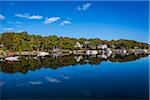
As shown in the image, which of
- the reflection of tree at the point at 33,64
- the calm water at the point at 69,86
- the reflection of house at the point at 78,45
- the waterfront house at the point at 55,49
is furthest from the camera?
the reflection of house at the point at 78,45

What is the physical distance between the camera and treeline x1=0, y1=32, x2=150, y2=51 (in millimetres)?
11953

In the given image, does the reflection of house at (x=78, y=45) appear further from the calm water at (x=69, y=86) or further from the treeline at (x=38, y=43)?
the calm water at (x=69, y=86)

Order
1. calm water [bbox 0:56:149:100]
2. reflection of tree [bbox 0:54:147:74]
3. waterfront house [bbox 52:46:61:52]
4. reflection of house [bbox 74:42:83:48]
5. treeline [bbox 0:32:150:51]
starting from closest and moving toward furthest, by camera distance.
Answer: calm water [bbox 0:56:149:100] → reflection of tree [bbox 0:54:147:74] → treeline [bbox 0:32:150:51] → waterfront house [bbox 52:46:61:52] → reflection of house [bbox 74:42:83:48]

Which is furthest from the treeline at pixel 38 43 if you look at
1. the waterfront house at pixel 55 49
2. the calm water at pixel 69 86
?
the calm water at pixel 69 86

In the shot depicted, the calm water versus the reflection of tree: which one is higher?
the reflection of tree

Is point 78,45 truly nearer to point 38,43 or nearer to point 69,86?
point 38,43

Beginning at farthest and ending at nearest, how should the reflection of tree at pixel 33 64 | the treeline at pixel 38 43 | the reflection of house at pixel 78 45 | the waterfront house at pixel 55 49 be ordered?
the reflection of house at pixel 78 45 < the waterfront house at pixel 55 49 < the treeline at pixel 38 43 < the reflection of tree at pixel 33 64

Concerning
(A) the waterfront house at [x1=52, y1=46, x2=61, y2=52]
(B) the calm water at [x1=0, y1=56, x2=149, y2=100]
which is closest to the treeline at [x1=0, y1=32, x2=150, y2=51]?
(A) the waterfront house at [x1=52, y1=46, x2=61, y2=52]

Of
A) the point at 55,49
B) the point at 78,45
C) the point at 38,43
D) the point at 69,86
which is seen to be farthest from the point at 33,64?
the point at 78,45

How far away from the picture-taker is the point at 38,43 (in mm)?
13625

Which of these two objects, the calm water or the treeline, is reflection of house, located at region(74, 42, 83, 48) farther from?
the calm water

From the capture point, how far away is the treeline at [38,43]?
39.2 ft

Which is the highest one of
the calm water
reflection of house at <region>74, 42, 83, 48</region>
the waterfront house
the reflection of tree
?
reflection of house at <region>74, 42, 83, 48</region>

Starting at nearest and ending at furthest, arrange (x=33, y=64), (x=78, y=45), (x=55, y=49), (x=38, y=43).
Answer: (x=33, y=64) < (x=38, y=43) < (x=55, y=49) < (x=78, y=45)
